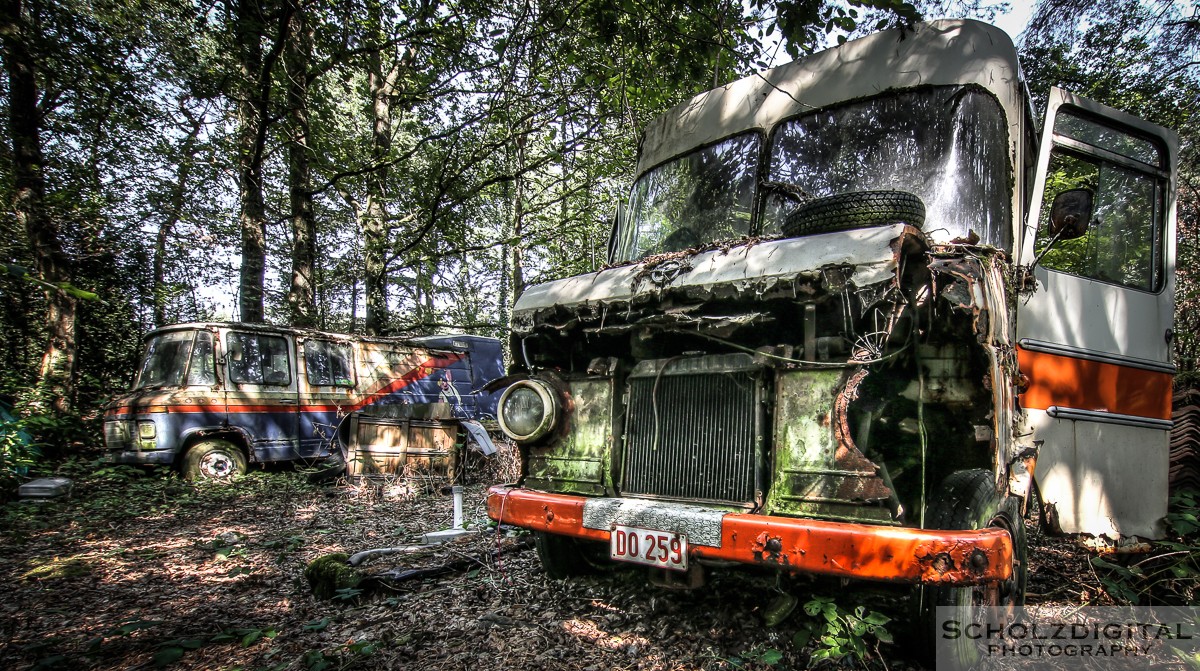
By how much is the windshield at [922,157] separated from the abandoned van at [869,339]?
0.5 inches

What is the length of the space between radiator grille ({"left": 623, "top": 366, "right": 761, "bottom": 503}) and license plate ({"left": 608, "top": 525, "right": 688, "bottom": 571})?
1.09 ft

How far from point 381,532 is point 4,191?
787 cm

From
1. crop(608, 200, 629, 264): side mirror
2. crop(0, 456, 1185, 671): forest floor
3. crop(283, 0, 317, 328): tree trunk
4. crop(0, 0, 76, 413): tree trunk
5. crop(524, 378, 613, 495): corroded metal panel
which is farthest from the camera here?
crop(283, 0, 317, 328): tree trunk

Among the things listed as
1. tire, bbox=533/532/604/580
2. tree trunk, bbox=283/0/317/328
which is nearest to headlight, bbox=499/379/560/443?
tire, bbox=533/532/604/580

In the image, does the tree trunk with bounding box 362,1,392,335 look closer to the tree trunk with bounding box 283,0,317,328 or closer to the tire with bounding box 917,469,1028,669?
Result: the tree trunk with bounding box 283,0,317,328

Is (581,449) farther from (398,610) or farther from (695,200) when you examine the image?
(695,200)

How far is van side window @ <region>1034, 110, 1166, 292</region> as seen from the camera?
3740 millimetres

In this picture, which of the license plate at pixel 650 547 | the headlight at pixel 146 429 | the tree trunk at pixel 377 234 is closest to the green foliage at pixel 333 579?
the license plate at pixel 650 547

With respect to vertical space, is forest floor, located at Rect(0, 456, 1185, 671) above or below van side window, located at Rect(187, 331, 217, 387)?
below

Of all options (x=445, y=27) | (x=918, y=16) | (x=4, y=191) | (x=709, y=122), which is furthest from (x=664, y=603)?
(x=4, y=191)

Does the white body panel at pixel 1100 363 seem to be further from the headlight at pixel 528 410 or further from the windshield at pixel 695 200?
the headlight at pixel 528 410

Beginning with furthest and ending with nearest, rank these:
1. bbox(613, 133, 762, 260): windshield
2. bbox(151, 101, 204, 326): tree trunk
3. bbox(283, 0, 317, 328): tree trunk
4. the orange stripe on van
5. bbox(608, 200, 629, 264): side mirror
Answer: bbox(151, 101, 204, 326): tree trunk, bbox(283, 0, 317, 328): tree trunk, bbox(608, 200, 629, 264): side mirror, bbox(613, 133, 762, 260): windshield, the orange stripe on van

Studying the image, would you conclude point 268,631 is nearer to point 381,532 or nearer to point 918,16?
point 381,532

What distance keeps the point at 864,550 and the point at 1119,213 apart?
132 inches
